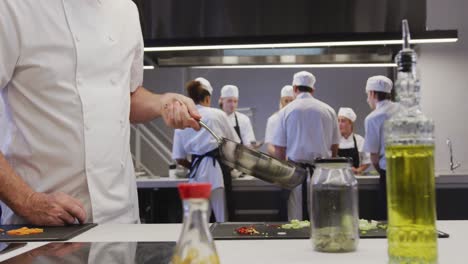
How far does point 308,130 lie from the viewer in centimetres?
421

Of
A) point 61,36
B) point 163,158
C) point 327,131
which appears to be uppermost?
point 61,36

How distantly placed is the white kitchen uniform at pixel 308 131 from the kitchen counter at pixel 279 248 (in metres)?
2.92

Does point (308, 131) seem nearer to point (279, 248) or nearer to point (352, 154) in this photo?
point (352, 154)

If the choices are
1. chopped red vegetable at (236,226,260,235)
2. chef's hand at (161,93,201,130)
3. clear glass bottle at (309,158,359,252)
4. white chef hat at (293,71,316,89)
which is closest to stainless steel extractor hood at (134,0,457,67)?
white chef hat at (293,71,316,89)

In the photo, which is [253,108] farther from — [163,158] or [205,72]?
[163,158]

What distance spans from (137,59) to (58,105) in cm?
39

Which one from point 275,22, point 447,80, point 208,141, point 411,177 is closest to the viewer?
point 411,177

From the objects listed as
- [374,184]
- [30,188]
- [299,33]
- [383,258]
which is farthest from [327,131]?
[383,258]

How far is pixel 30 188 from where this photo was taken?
1330mm

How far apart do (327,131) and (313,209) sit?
337cm

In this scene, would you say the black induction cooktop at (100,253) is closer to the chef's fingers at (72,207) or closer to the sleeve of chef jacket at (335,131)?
the chef's fingers at (72,207)

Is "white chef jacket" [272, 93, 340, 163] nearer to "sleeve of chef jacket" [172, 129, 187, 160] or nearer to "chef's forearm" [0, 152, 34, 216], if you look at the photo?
"sleeve of chef jacket" [172, 129, 187, 160]

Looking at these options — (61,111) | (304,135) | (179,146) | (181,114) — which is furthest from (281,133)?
(61,111)

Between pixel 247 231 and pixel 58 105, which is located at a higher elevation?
pixel 58 105
